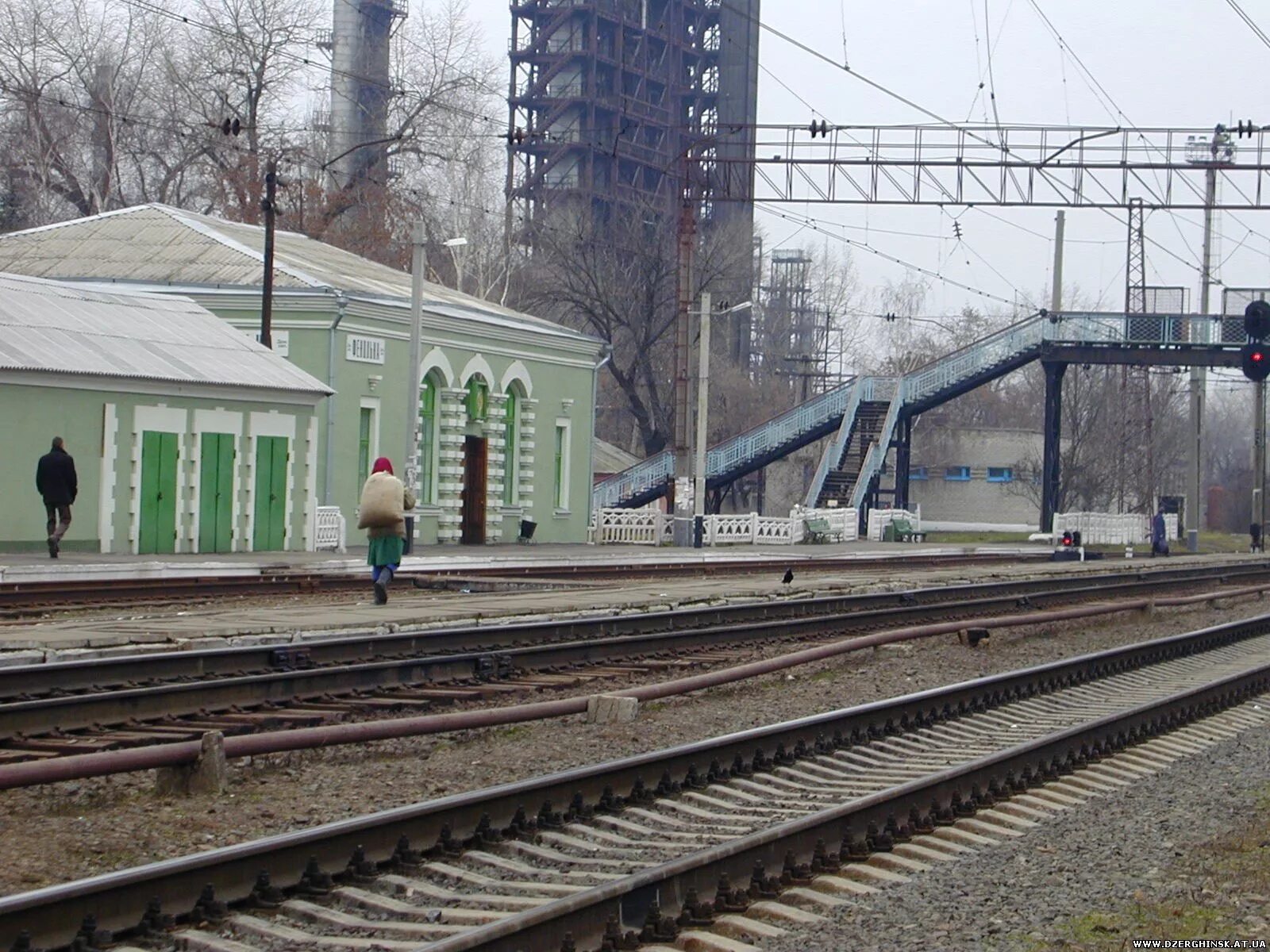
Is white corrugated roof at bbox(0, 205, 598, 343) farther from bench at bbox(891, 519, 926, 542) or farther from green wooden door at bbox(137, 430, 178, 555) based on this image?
bench at bbox(891, 519, 926, 542)

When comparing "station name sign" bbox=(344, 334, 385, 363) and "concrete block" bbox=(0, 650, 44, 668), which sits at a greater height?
"station name sign" bbox=(344, 334, 385, 363)

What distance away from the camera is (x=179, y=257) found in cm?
4084

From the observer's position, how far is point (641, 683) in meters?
14.4

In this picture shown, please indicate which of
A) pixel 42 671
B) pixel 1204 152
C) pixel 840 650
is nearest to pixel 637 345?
pixel 1204 152

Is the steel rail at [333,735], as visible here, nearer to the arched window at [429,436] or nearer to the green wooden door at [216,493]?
the green wooden door at [216,493]

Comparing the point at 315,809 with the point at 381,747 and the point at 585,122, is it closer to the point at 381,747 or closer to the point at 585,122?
the point at 381,747

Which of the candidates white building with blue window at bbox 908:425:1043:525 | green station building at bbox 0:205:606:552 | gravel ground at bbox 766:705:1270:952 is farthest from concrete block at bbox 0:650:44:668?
white building with blue window at bbox 908:425:1043:525

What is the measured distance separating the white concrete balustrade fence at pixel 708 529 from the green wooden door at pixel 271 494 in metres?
14.6

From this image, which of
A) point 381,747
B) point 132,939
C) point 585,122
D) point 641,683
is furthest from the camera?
point 585,122

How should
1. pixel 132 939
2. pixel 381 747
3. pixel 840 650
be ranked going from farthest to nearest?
1. pixel 840 650
2. pixel 381 747
3. pixel 132 939

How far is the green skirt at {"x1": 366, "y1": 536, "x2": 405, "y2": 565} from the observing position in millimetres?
18984

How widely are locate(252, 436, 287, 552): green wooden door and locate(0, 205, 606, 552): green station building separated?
172 millimetres

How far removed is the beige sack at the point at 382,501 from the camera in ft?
59.4

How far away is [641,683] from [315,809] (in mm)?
6047
